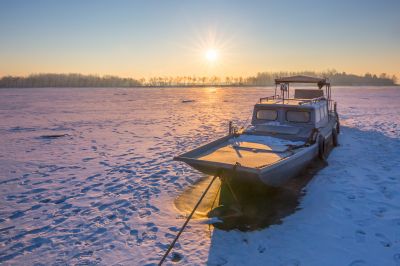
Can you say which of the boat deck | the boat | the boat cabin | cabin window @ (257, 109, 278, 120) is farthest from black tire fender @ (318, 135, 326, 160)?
cabin window @ (257, 109, 278, 120)

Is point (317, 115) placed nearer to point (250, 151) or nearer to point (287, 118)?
point (287, 118)

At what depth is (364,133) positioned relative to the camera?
15.9m

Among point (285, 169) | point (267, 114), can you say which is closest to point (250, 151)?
point (285, 169)

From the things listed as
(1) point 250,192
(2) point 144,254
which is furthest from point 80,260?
(1) point 250,192

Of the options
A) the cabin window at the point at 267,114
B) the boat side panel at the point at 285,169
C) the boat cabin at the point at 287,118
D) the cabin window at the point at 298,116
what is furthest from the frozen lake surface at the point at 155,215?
the cabin window at the point at 267,114

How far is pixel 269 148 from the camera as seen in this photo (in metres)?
8.23

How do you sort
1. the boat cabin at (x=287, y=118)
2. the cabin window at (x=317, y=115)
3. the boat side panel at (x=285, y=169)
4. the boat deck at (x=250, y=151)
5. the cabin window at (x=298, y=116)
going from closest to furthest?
the boat side panel at (x=285, y=169) → the boat deck at (x=250, y=151) → the boat cabin at (x=287, y=118) → the cabin window at (x=298, y=116) → the cabin window at (x=317, y=115)

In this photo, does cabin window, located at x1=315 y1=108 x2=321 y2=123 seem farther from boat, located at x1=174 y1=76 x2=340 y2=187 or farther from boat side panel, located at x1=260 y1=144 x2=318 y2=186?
boat side panel, located at x1=260 y1=144 x2=318 y2=186

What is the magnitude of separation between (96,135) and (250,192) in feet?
35.2

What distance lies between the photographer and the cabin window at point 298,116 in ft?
34.0

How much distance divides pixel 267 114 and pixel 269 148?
2946 mm

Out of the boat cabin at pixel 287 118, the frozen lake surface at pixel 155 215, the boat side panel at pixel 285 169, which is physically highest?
the boat cabin at pixel 287 118

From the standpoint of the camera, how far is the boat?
20.9 feet

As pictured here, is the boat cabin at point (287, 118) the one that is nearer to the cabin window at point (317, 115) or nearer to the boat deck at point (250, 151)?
the cabin window at point (317, 115)
